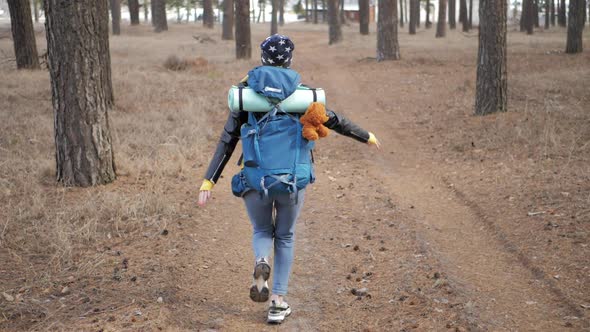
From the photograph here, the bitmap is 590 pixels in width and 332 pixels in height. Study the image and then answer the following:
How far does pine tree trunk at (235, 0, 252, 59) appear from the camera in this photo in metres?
25.9

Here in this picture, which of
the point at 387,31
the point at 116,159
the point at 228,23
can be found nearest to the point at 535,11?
→ the point at 228,23

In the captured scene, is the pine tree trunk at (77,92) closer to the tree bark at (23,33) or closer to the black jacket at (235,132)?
the black jacket at (235,132)

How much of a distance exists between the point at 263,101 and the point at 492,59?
947 centimetres

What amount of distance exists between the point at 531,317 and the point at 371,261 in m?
1.70

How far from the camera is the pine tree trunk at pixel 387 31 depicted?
25297mm

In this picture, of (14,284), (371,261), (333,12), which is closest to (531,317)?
(371,261)

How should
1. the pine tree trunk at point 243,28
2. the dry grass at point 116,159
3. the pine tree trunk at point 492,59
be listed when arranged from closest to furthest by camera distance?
1. the dry grass at point 116,159
2. the pine tree trunk at point 492,59
3. the pine tree trunk at point 243,28

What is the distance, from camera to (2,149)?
10141 mm

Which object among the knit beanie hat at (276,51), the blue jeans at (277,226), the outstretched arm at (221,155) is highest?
the knit beanie hat at (276,51)

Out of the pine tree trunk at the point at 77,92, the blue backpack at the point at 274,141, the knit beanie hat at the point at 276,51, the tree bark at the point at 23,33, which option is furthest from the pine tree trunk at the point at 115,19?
the blue backpack at the point at 274,141

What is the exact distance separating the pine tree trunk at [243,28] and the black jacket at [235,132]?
21.7m

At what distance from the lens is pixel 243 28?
86.6 feet

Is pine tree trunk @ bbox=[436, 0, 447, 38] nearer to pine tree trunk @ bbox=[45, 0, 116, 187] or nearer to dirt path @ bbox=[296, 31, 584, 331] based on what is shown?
dirt path @ bbox=[296, 31, 584, 331]

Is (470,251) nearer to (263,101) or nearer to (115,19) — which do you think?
(263,101)
